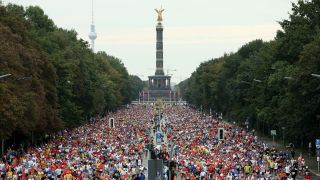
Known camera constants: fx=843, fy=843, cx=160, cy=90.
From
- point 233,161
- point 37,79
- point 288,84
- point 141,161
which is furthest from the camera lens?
point 37,79

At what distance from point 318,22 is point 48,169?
34689 millimetres

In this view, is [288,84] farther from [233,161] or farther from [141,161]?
[141,161]

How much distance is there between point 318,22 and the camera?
242 feet

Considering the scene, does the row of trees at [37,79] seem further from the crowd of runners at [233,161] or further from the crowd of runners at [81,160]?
the crowd of runners at [233,161]

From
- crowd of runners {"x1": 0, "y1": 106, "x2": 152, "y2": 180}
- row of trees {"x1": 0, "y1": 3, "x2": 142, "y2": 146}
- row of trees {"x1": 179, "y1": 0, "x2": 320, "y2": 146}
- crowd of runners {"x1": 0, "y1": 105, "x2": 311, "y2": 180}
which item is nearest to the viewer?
crowd of runners {"x1": 0, "y1": 106, "x2": 152, "y2": 180}

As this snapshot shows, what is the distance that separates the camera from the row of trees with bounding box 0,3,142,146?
200 ft

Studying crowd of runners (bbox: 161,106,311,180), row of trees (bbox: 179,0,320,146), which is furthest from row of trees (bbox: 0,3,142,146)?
row of trees (bbox: 179,0,320,146)

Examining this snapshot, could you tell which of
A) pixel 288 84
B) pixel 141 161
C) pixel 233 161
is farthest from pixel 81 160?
pixel 288 84

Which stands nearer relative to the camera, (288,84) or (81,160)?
(81,160)

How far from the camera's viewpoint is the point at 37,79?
73312mm

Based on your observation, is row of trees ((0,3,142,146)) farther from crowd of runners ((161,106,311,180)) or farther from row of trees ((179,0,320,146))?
row of trees ((179,0,320,146))

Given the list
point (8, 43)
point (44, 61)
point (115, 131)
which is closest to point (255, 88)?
point (115, 131)

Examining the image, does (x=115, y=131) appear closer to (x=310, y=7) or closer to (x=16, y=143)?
(x=16, y=143)

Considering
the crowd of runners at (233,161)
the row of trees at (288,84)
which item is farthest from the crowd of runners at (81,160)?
the row of trees at (288,84)
